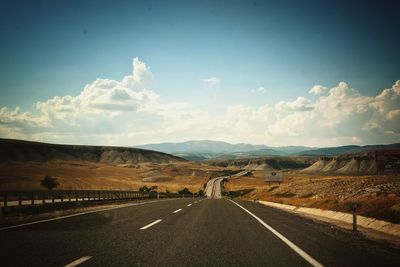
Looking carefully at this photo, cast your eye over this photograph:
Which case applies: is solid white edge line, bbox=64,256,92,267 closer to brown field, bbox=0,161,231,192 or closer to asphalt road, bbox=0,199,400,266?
asphalt road, bbox=0,199,400,266

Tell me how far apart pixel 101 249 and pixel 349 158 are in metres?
201

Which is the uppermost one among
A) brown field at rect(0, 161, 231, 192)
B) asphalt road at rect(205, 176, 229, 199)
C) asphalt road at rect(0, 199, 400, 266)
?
asphalt road at rect(0, 199, 400, 266)

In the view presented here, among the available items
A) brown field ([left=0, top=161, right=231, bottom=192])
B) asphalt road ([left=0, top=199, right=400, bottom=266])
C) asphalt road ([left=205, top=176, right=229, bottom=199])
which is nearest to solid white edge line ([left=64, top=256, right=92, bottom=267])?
asphalt road ([left=0, top=199, right=400, bottom=266])

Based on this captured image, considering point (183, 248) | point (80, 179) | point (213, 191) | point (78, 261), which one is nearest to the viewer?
point (78, 261)

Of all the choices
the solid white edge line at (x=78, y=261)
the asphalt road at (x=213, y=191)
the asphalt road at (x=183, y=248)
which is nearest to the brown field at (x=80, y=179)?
the asphalt road at (x=213, y=191)

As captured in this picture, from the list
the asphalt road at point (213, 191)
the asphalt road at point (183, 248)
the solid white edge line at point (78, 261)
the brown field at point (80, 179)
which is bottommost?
the asphalt road at point (213, 191)

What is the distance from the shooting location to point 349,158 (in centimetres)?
18788

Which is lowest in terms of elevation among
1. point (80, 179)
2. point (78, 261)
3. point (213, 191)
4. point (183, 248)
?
point (213, 191)

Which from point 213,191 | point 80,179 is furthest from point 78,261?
point 213,191

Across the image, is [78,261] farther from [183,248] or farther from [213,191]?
[213,191]

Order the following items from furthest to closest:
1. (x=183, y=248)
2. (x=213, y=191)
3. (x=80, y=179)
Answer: (x=213, y=191)
(x=80, y=179)
(x=183, y=248)

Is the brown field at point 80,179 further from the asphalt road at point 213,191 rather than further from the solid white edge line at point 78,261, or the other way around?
the solid white edge line at point 78,261

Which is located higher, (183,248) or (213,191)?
(183,248)

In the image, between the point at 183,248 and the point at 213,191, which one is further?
the point at 213,191
